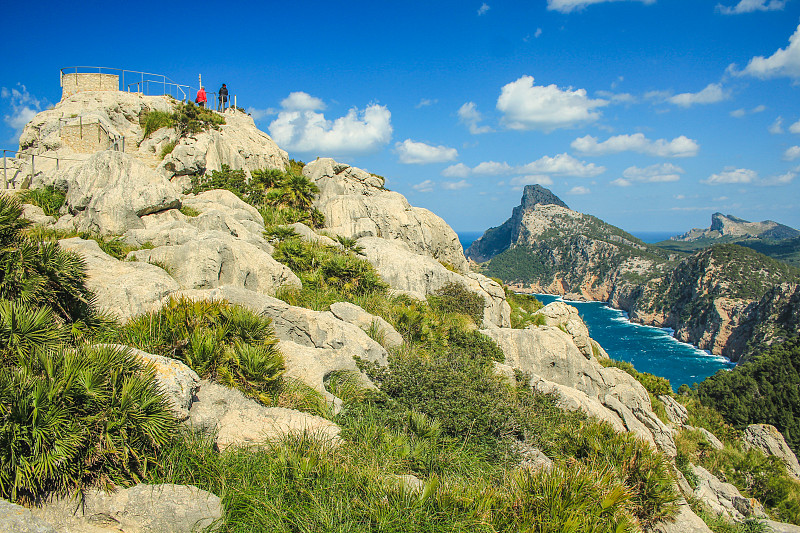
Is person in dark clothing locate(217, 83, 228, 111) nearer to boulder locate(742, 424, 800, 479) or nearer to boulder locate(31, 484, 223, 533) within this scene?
boulder locate(31, 484, 223, 533)

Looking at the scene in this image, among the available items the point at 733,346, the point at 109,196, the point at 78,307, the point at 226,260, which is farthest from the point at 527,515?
the point at 733,346

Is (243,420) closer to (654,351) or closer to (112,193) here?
(112,193)

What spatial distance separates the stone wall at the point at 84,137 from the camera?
23.5m

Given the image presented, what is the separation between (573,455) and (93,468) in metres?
8.00

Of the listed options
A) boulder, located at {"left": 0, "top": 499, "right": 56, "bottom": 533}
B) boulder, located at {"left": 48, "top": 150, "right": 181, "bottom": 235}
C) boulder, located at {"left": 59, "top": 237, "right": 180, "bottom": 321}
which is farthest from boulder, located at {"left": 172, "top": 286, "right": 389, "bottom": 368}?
boulder, located at {"left": 48, "top": 150, "right": 181, "bottom": 235}

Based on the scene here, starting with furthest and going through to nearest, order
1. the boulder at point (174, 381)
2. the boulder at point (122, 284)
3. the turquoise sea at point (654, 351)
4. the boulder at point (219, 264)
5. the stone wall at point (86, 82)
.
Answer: the turquoise sea at point (654, 351) → the stone wall at point (86, 82) → the boulder at point (219, 264) → the boulder at point (122, 284) → the boulder at point (174, 381)

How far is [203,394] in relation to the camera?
6.92m

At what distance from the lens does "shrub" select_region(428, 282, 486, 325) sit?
1916cm

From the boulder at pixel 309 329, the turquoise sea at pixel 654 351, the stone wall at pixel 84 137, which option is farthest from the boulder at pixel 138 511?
the turquoise sea at pixel 654 351

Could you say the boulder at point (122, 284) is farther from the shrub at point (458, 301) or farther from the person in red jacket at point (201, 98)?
the person in red jacket at point (201, 98)

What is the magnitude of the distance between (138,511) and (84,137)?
85.3 ft

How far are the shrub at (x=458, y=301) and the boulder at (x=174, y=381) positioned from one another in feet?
44.1

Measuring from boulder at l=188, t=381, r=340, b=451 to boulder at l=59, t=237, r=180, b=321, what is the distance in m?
2.80

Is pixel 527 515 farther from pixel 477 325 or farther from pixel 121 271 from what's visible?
pixel 477 325
